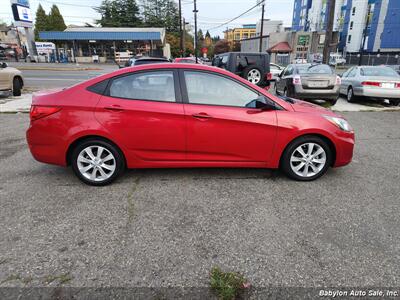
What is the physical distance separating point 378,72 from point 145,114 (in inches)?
386

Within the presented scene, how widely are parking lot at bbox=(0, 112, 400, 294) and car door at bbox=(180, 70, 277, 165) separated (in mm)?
489

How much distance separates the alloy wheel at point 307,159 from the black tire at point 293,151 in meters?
0.03

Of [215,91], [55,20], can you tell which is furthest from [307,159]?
[55,20]

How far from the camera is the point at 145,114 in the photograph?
11.5 feet

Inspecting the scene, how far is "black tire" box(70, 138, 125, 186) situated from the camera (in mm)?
3559

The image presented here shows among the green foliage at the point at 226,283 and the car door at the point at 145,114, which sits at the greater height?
the car door at the point at 145,114

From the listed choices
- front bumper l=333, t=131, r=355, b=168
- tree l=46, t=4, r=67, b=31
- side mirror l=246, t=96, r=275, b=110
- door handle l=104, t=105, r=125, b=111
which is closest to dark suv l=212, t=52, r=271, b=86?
front bumper l=333, t=131, r=355, b=168

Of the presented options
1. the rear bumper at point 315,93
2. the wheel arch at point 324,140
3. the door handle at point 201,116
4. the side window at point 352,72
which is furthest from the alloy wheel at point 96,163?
the side window at point 352,72

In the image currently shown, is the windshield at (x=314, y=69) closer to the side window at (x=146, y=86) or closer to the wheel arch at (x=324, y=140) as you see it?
the wheel arch at (x=324, y=140)

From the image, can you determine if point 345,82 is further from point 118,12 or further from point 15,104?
point 118,12

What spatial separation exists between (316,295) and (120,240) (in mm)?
1729

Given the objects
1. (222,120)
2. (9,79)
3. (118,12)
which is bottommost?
(9,79)

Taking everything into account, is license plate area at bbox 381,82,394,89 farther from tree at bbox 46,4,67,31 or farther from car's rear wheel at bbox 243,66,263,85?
tree at bbox 46,4,67,31

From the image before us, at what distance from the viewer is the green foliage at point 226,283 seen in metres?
2.03
